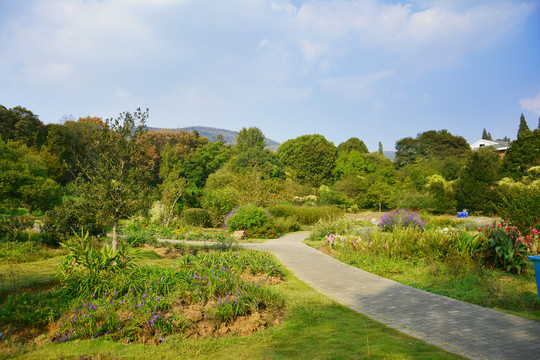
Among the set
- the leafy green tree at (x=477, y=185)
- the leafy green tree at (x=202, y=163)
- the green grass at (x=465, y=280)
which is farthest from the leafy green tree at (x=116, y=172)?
the leafy green tree at (x=202, y=163)

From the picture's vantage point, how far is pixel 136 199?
26.3 feet

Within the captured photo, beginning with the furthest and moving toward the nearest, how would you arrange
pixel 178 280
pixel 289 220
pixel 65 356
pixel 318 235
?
pixel 289 220 < pixel 318 235 < pixel 178 280 < pixel 65 356

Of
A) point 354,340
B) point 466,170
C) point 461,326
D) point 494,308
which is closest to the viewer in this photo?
point 354,340

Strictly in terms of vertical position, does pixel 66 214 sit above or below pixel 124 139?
below

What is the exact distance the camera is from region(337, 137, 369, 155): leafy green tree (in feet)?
171

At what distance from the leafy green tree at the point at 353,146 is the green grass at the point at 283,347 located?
48.4m

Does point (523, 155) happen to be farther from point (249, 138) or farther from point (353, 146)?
point (249, 138)

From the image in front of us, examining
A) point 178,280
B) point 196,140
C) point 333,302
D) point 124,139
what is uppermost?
point 196,140

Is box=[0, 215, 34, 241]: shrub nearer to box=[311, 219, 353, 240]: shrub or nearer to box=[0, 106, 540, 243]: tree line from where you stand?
box=[0, 106, 540, 243]: tree line

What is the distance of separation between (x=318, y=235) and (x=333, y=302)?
27.3 ft

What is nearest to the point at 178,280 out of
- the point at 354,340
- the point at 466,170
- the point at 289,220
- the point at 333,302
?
the point at 333,302

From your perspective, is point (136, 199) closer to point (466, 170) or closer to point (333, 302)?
point (333, 302)

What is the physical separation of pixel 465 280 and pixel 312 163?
1461 inches

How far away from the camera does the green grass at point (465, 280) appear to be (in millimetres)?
5412
